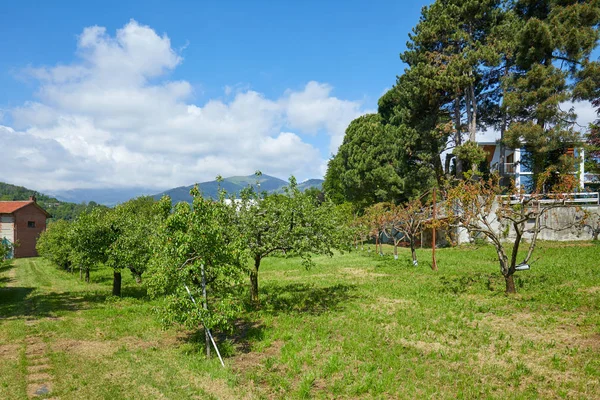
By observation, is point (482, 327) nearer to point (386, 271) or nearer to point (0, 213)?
point (386, 271)

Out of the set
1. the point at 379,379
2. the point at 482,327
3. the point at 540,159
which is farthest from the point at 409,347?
the point at 540,159

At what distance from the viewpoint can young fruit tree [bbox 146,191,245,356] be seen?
9477 millimetres

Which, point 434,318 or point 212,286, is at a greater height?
point 212,286

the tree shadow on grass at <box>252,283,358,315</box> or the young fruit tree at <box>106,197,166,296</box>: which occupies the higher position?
the young fruit tree at <box>106,197,166,296</box>

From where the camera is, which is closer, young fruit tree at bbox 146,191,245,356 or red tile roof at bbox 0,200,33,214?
young fruit tree at bbox 146,191,245,356

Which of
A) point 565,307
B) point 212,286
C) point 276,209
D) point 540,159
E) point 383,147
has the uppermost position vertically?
point 383,147

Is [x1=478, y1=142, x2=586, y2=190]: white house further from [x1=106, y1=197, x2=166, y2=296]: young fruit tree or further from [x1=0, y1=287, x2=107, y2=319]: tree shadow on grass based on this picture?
[x1=0, y1=287, x2=107, y2=319]: tree shadow on grass

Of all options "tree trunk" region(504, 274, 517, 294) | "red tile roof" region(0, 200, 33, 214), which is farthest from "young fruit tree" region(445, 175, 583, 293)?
"red tile roof" region(0, 200, 33, 214)

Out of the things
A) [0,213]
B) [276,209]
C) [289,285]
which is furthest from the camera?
[0,213]

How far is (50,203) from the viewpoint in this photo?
523 feet

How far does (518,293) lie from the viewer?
14.0 meters

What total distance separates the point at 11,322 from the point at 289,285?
11.9 metres

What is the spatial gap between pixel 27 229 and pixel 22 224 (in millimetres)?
1204

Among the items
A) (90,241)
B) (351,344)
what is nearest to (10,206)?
(90,241)
